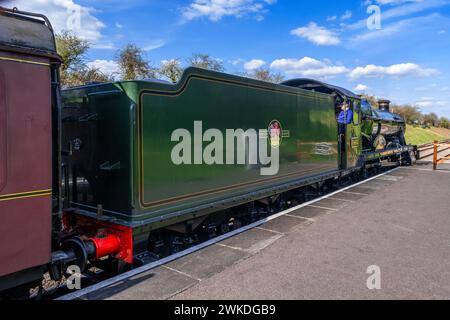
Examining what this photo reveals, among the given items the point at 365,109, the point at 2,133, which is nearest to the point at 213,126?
the point at 2,133

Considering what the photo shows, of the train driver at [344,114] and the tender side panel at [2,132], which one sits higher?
the train driver at [344,114]

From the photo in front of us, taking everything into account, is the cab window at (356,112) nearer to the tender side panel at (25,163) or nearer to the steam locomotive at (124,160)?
the steam locomotive at (124,160)

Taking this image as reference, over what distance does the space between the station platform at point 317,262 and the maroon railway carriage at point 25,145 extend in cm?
79

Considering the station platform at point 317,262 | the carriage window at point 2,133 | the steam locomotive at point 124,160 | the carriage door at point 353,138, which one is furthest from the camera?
the carriage door at point 353,138

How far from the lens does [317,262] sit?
173 inches

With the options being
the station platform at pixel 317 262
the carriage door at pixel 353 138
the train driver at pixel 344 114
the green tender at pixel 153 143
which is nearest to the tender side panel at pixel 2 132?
the green tender at pixel 153 143

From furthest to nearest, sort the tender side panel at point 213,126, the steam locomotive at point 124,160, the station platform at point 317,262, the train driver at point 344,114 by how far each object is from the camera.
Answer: the train driver at point 344,114
the tender side panel at point 213,126
the station platform at point 317,262
the steam locomotive at point 124,160

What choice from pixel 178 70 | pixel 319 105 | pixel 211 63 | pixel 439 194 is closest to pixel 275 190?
pixel 319 105

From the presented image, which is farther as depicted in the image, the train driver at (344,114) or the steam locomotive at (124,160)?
the train driver at (344,114)

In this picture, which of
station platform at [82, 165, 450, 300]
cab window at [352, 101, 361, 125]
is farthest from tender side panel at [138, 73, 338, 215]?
cab window at [352, 101, 361, 125]

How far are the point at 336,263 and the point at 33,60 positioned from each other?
3966 mm

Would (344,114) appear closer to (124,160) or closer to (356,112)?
(356,112)

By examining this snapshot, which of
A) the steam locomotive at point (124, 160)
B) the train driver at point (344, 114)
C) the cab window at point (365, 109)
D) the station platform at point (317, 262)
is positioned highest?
the cab window at point (365, 109)

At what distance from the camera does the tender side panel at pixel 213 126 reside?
4.13m
